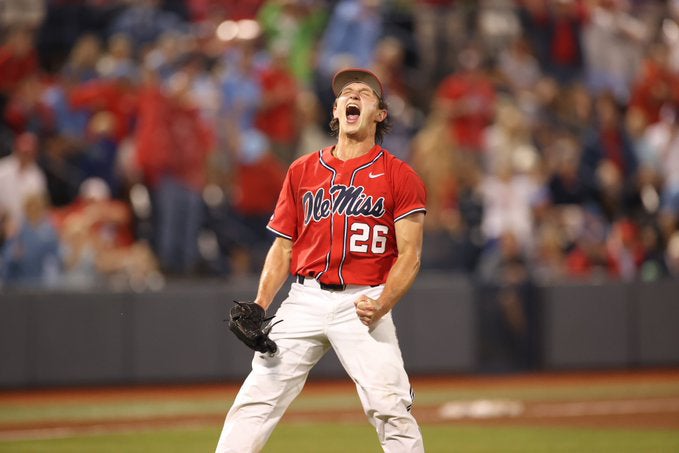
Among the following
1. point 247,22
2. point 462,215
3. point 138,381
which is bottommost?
point 138,381

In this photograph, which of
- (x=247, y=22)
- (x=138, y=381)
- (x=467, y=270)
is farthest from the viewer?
(x=247, y=22)

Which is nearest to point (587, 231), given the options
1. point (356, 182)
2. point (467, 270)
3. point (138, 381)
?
point (467, 270)

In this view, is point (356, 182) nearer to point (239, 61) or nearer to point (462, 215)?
point (462, 215)

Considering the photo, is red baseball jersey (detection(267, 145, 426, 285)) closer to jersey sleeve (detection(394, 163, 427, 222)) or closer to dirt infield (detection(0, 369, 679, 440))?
jersey sleeve (detection(394, 163, 427, 222))

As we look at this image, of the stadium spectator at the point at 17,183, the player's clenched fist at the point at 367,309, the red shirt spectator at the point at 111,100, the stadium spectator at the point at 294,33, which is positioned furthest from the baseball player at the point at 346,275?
the stadium spectator at the point at 294,33

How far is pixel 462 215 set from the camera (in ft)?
41.2

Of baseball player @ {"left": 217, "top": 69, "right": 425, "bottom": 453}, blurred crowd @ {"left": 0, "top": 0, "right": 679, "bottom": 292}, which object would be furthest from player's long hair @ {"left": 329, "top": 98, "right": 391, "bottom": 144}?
blurred crowd @ {"left": 0, "top": 0, "right": 679, "bottom": 292}

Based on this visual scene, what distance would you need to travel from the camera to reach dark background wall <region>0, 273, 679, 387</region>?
11.8m

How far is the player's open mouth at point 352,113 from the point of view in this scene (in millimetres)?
5414

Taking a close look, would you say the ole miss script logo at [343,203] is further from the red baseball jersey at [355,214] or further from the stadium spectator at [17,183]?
the stadium spectator at [17,183]

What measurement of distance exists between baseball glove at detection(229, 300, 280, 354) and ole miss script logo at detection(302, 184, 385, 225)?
54 cm

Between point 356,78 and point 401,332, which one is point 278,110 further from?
point 356,78

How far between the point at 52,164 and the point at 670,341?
709 cm

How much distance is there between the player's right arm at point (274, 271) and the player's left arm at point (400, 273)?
46 centimetres
